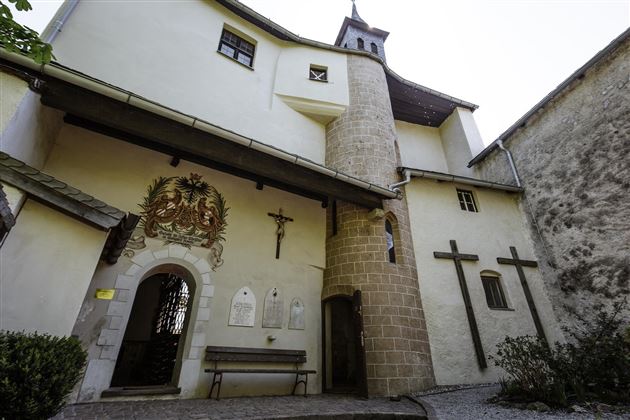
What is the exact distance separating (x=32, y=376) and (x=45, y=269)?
4.10 feet

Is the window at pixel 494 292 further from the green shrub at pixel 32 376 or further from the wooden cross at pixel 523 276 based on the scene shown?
the green shrub at pixel 32 376

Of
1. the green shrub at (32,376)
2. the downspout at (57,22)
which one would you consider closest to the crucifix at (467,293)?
the green shrub at (32,376)

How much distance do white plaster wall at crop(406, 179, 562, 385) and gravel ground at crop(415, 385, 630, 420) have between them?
3.27 feet

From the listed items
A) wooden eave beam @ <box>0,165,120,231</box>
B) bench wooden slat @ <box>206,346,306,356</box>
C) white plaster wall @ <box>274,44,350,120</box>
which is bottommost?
bench wooden slat @ <box>206,346,306,356</box>

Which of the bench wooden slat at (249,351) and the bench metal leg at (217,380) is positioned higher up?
the bench wooden slat at (249,351)

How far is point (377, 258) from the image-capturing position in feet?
20.5

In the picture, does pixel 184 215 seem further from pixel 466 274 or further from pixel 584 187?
pixel 584 187

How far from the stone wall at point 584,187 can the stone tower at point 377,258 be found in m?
3.73

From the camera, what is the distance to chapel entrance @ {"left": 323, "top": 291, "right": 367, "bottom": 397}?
5711 millimetres

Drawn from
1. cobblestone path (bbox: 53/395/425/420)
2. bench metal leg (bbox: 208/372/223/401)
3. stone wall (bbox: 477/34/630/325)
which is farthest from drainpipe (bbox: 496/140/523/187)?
bench metal leg (bbox: 208/372/223/401)

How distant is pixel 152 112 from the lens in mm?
4301

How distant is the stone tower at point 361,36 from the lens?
1426 cm

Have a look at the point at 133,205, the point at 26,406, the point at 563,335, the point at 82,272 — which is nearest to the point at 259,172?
the point at 133,205

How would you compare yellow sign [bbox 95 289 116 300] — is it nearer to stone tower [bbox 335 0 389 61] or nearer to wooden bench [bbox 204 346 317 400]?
wooden bench [bbox 204 346 317 400]
